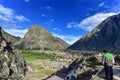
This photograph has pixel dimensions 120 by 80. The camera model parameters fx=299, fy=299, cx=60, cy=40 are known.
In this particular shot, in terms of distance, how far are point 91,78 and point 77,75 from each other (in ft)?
10.3

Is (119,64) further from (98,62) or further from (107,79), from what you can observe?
(107,79)

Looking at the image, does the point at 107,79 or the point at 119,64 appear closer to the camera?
the point at 107,79

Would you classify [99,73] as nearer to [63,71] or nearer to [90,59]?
[63,71]

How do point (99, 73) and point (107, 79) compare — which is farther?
point (99, 73)

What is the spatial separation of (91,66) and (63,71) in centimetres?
367

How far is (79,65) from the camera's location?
38250 millimetres

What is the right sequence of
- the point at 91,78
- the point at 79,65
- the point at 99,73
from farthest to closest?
1. the point at 79,65
2. the point at 99,73
3. the point at 91,78

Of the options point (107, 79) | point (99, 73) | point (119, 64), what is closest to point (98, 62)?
A: point (119, 64)

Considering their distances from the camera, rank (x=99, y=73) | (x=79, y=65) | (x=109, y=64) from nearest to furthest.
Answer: (x=109, y=64), (x=99, y=73), (x=79, y=65)

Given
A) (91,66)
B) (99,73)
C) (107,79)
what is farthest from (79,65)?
(107,79)

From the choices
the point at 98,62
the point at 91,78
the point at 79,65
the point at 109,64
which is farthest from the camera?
the point at 98,62

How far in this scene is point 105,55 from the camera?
2978cm

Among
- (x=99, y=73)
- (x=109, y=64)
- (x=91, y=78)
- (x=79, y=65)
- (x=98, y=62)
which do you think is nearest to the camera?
(x=109, y=64)

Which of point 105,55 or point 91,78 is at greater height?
point 105,55
